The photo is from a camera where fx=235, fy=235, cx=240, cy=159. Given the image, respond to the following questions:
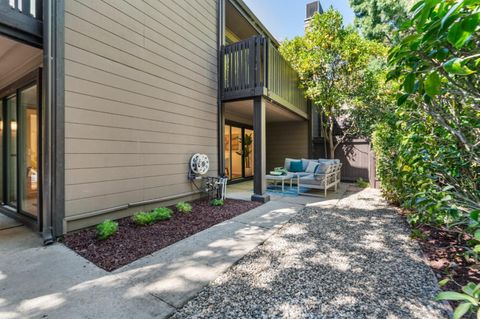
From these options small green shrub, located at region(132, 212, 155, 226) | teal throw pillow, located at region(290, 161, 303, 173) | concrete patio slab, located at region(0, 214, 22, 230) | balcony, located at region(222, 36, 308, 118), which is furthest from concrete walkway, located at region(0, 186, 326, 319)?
teal throw pillow, located at region(290, 161, 303, 173)

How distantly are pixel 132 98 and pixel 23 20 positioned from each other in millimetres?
1600

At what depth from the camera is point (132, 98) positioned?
4.15 m

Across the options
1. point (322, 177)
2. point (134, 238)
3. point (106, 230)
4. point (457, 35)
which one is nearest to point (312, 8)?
point (322, 177)

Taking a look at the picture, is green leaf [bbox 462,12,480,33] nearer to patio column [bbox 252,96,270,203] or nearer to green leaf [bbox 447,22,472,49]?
green leaf [bbox 447,22,472,49]

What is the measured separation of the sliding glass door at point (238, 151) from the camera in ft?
30.0

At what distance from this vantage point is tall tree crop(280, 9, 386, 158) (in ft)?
25.8

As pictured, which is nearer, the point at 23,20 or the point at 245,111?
the point at 23,20

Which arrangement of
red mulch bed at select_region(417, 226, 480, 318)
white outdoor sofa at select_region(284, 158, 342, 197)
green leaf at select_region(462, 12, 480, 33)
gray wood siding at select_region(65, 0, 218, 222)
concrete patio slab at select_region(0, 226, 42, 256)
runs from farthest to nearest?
white outdoor sofa at select_region(284, 158, 342, 197)
gray wood siding at select_region(65, 0, 218, 222)
concrete patio slab at select_region(0, 226, 42, 256)
red mulch bed at select_region(417, 226, 480, 318)
green leaf at select_region(462, 12, 480, 33)

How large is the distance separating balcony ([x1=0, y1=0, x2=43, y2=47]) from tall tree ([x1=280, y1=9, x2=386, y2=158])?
23.3ft

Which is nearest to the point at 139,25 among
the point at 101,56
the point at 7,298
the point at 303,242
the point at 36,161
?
the point at 101,56

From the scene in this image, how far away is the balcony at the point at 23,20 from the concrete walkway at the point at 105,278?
270 cm

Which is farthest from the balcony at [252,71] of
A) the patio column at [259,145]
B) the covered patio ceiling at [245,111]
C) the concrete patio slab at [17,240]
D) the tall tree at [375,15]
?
the tall tree at [375,15]

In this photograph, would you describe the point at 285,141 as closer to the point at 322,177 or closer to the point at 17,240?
the point at 322,177

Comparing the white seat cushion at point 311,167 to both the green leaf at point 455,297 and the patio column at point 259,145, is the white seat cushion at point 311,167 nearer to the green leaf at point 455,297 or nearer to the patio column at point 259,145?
the patio column at point 259,145
